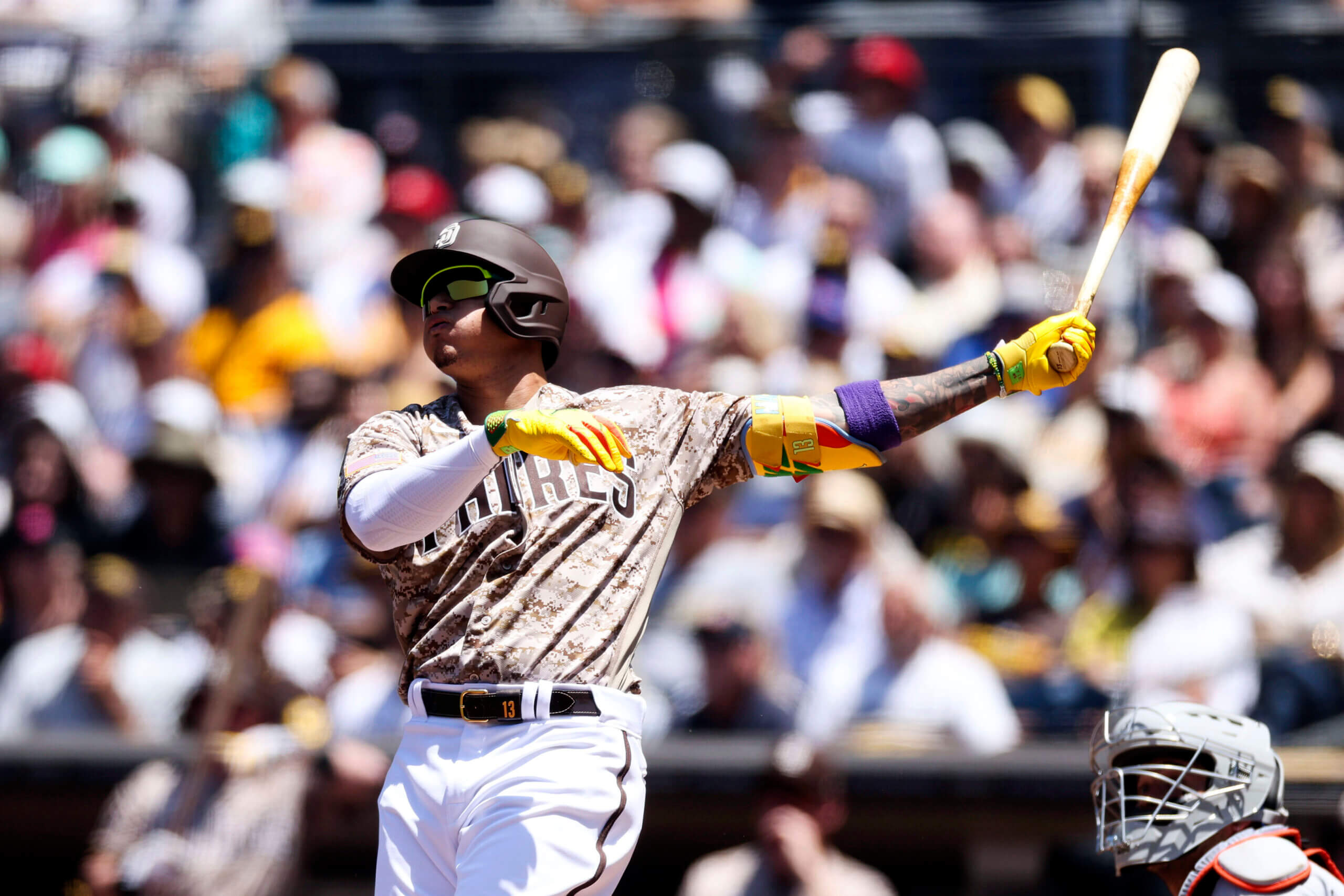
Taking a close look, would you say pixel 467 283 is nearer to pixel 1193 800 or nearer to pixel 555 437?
pixel 555 437

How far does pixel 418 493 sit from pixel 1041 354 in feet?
4.48

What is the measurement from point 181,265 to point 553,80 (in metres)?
2.17

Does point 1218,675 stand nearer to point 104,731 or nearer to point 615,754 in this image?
point 615,754

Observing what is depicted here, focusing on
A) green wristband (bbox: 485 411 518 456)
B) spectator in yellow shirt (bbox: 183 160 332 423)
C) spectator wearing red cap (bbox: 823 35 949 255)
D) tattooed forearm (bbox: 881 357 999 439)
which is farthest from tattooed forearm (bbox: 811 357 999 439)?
spectator in yellow shirt (bbox: 183 160 332 423)

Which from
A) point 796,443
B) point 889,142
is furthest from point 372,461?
point 889,142

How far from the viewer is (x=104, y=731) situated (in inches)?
263

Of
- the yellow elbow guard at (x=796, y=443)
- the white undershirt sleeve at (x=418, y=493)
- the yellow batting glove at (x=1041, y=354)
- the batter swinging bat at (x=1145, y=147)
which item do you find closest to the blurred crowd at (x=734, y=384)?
the batter swinging bat at (x=1145, y=147)

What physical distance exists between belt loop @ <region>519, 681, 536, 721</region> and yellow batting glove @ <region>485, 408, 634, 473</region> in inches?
19.4

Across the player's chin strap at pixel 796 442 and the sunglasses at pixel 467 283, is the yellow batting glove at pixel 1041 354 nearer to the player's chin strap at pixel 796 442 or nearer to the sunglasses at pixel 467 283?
the player's chin strap at pixel 796 442

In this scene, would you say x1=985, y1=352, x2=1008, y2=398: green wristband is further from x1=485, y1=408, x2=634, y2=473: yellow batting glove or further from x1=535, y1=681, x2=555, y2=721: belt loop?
x1=535, y1=681, x2=555, y2=721: belt loop

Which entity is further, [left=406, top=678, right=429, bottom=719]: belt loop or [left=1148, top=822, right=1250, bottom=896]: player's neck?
[left=1148, top=822, right=1250, bottom=896]: player's neck

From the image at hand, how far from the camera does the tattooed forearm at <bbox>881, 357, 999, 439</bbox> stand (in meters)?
3.59

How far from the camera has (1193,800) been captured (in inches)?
146

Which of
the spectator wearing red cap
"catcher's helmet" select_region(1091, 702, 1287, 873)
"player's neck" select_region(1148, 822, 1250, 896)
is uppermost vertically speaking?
the spectator wearing red cap
